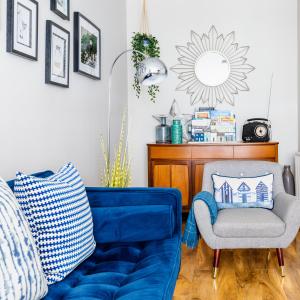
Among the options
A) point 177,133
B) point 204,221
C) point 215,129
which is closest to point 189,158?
point 177,133

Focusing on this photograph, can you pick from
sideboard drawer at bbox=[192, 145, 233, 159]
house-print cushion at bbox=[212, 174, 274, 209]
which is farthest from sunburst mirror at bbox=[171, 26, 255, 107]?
house-print cushion at bbox=[212, 174, 274, 209]

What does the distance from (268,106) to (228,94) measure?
0.46m

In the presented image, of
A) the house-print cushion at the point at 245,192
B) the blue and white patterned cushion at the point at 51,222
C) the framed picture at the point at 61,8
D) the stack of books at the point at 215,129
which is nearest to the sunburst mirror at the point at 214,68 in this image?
the stack of books at the point at 215,129

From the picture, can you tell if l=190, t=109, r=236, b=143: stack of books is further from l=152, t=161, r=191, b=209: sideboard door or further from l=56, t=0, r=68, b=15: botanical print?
l=56, t=0, r=68, b=15: botanical print

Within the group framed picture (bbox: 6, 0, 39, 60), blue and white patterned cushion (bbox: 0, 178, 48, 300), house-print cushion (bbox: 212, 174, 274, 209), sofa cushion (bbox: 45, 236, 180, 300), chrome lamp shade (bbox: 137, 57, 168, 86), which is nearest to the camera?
blue and white patterned cushion (bbox: 0, 178, 48, 300)

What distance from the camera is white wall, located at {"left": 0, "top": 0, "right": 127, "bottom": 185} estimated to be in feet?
6.18

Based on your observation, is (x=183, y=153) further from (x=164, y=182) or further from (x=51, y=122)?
(x=51, y=122)

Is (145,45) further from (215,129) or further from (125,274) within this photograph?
(125,274)

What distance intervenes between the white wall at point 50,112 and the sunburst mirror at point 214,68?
1073 mm

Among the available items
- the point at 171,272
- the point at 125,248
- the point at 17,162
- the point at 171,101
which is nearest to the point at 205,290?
the point at 125,248

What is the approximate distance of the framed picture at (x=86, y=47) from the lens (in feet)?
8.87

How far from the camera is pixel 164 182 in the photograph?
398 cm

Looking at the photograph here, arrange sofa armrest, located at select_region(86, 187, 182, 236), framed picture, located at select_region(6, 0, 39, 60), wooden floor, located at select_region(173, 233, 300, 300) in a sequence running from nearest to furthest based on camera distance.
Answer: framed picture, located at select_region(6, 0, 39, 60)
sofa armrest, located at select_region(86, 187, 182, 236)
wooden floor, located at select_region(173, 233, 300, 300)

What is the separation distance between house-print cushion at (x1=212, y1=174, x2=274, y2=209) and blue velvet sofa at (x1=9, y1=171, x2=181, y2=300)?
0.90 meters
